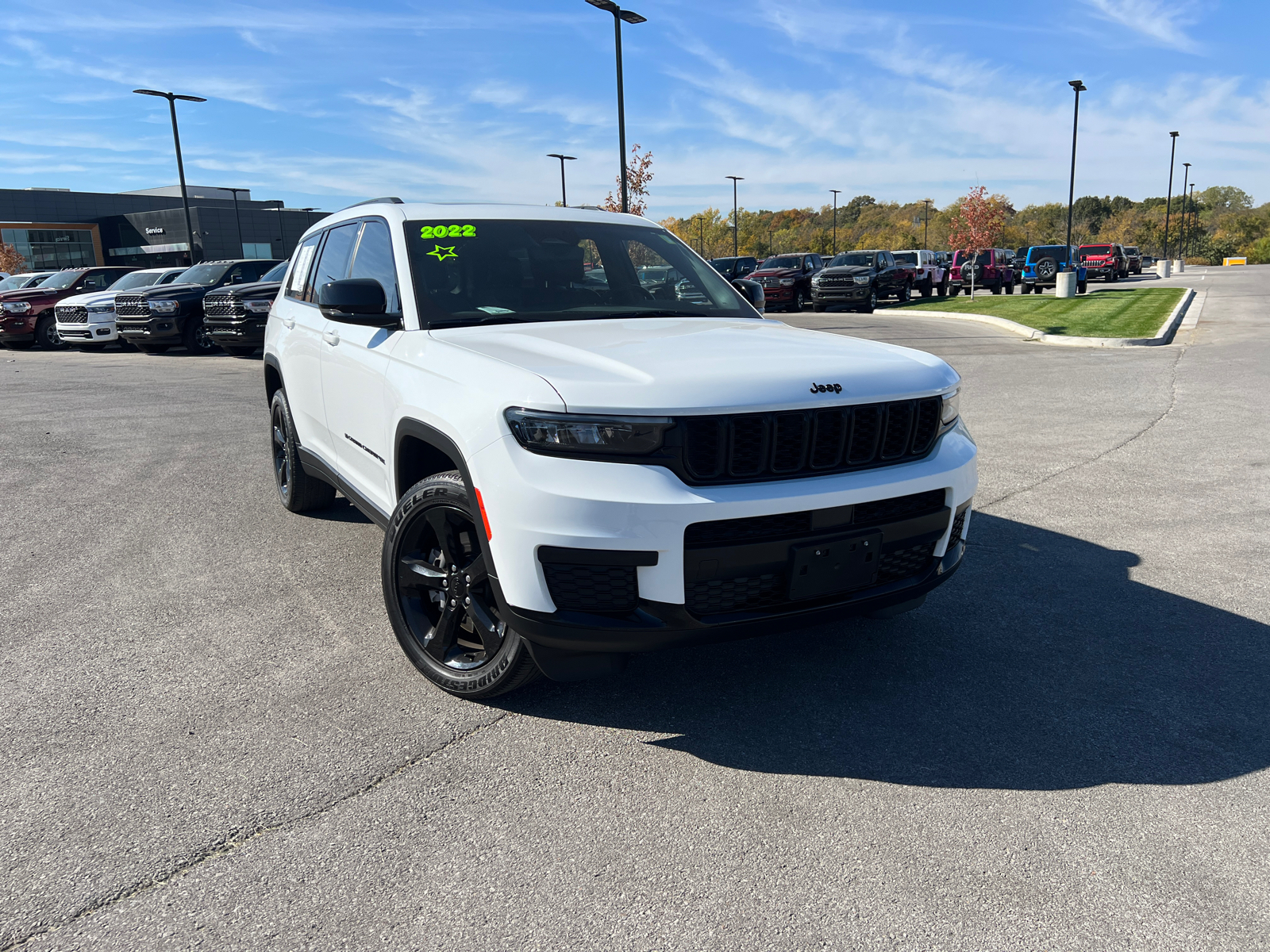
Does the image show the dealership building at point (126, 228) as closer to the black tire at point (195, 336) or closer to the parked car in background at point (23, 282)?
the parked car in background at point (23, 282)

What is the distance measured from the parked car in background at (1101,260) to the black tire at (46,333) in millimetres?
48420

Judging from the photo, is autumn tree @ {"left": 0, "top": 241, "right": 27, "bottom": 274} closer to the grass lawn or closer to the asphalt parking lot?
the grass lawn

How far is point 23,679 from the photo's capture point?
3.78 metres

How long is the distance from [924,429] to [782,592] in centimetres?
86

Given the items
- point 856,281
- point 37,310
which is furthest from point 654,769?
point 856,281

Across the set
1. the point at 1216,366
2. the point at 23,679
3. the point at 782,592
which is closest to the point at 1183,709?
the point at 782,592

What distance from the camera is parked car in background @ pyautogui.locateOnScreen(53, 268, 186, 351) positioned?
21672 millimetres

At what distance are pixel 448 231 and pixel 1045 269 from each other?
134 ft

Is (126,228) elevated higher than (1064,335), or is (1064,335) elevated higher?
(126,228)

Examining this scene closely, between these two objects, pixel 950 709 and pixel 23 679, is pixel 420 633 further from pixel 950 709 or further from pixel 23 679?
pixel 950 709

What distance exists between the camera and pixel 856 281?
2797cm

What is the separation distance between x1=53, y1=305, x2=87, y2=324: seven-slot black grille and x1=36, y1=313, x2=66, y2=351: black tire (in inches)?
57.8

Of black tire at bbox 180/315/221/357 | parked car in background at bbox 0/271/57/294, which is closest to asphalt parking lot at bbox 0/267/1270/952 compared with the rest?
black tire at bbox 180/315/221/357

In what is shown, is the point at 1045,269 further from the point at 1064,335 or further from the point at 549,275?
the point at 549,275
